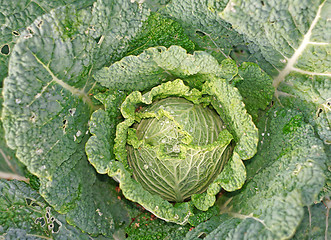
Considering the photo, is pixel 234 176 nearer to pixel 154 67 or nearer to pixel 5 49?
pixel 154 67

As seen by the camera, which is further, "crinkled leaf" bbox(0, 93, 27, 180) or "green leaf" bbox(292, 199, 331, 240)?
"crinkled leaf" bbox(0, 93, 27, 180)

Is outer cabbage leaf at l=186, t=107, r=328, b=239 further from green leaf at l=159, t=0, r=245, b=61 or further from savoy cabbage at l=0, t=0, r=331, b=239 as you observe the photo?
green leaf at l=159, t=0, r=245, b=61

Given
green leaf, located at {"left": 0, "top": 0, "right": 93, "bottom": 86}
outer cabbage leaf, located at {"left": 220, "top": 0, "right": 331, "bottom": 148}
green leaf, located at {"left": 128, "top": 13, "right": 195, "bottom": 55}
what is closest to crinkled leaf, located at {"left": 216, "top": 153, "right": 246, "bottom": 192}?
outer cabbage leaf, located at {"left": 220, "top": 0, "right": 331, "bottom": 148}

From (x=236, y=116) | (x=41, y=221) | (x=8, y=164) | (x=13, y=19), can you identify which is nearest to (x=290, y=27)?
(x=236, y=116)

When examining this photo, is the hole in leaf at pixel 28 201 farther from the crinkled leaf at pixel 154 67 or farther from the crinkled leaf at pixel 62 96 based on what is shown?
the crinkled leaf at pixel 154 67

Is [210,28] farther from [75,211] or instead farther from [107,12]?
[75,211]

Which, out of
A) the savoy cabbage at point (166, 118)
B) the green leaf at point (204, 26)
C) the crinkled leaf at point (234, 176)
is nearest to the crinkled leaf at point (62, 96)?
the savoy cabbage at point (166, 118)
